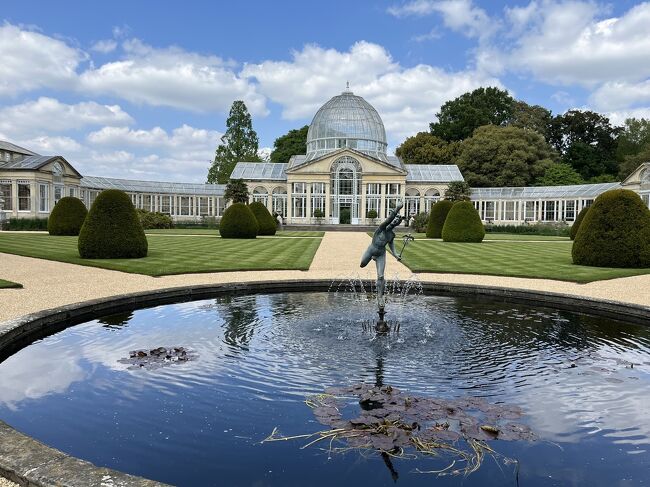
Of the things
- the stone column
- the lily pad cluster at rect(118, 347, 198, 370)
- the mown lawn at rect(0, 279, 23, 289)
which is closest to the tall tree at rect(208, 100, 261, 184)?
the stone column

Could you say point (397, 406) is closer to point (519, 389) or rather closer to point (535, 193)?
point (519, 389)

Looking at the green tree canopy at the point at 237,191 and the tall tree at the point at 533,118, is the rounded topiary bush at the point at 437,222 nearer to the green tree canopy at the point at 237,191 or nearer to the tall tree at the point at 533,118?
the green tree canopy at the point at 237,191

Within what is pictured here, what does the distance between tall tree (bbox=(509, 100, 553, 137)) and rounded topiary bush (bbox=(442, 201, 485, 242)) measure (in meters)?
47.9

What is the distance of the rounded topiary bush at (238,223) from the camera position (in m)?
31.5

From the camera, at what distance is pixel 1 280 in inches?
504

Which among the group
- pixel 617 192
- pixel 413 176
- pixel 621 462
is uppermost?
pixel 413 176

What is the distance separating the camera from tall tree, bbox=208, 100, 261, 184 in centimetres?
6794

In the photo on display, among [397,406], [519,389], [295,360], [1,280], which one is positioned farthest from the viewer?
[1,280]

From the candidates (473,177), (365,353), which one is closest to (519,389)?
(365,353)

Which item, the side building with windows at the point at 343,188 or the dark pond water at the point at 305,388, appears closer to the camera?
the dark pond water at the point at 305,388

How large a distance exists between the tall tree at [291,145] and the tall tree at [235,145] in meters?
7.66

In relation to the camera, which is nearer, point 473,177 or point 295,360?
point 295,360

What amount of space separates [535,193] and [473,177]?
9217mm

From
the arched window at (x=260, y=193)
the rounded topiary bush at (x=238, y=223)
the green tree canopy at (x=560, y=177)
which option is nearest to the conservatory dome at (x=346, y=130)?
the arched window at (x=260, y=193)
